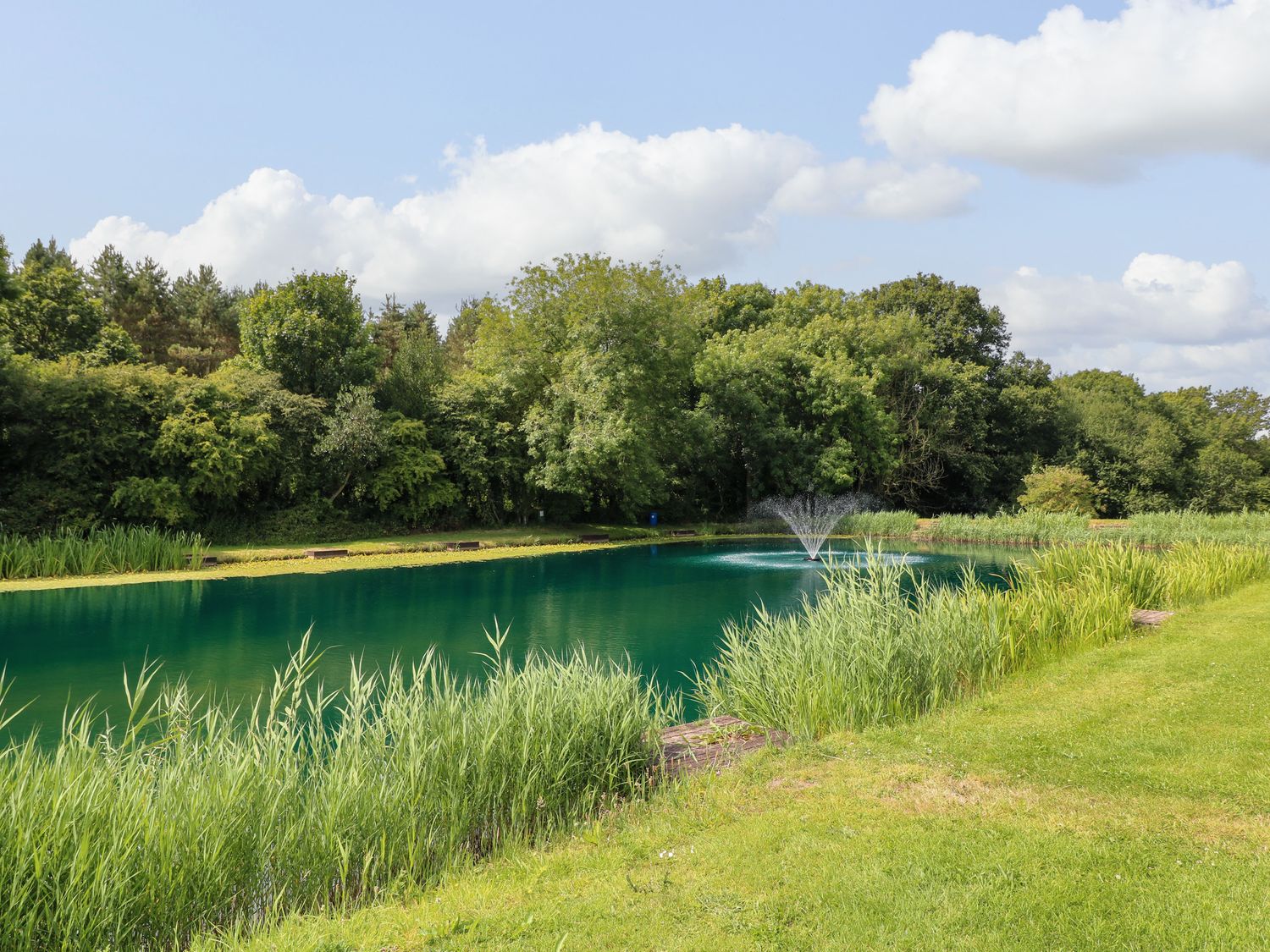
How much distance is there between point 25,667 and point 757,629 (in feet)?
25.0

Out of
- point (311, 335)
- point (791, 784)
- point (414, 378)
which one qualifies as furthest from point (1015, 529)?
point (791, 784)

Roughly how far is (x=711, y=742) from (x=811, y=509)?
23.3 meters

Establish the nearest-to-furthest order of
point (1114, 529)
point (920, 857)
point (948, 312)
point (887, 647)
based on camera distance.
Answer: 1. point (920, 857)
2. point (887, 647)
3. point (1114, 529)
4. point (948, 312)

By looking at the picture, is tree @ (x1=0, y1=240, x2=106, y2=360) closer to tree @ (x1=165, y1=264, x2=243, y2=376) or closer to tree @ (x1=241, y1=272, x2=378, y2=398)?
tree @ (x1=241, y1=272, x2=378, y2=398)

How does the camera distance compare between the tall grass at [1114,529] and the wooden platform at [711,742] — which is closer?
the wooden platform at [711,742]

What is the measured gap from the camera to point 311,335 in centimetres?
2225

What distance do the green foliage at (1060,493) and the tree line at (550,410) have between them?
4661mm

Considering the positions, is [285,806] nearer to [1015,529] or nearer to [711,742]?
[711,742]

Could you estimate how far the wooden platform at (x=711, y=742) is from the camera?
5.07m

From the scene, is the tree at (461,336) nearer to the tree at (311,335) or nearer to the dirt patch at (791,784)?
the tree at (311,335)

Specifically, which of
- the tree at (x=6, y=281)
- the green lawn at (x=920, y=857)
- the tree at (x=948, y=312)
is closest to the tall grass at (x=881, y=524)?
the tree at (x=948, y=312)

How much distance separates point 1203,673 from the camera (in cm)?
657

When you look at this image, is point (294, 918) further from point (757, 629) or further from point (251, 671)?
point (251, 671)

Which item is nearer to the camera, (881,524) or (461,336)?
(881,524)
